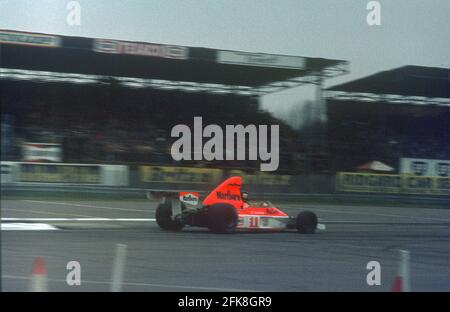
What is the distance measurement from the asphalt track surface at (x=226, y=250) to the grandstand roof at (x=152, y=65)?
4.76 ft

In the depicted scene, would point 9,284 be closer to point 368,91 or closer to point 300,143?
point 300,143

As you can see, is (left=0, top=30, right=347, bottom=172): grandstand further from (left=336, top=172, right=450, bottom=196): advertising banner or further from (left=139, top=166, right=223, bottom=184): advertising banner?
(left=336, top=172, right=450, bottom=196): advertising banner

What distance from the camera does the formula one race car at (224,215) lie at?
967 centimetres

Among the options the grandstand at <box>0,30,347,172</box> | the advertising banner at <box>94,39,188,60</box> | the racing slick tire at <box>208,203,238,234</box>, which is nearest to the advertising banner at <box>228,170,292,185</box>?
the grandstand at <box>0,30,347,172</box>

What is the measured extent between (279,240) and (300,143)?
1.81 m

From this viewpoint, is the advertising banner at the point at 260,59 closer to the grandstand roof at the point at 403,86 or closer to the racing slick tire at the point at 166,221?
the grandstand roof at the point at 403,86

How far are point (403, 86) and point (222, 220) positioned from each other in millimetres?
3274

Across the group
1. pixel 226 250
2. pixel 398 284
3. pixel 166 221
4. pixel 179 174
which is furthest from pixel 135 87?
pixel 398 284

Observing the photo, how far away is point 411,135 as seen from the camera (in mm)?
9547

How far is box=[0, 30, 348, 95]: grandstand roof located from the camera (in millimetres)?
7016

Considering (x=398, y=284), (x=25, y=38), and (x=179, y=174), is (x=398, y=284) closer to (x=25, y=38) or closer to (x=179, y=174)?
(x=179, y=174)

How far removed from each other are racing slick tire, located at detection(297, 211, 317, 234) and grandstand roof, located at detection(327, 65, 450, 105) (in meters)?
1.84
